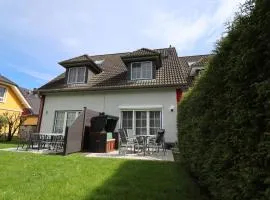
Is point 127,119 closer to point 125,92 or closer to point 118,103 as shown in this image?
point 118,103

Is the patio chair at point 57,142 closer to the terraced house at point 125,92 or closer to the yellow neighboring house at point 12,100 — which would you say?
the terraced house at point 125,92

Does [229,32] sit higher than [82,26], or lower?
lower

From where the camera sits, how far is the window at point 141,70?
1451 centimetres

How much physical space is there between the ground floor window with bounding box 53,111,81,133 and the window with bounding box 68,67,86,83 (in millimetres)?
2376

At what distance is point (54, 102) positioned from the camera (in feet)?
51.0

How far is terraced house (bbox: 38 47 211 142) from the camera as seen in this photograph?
13.3 m

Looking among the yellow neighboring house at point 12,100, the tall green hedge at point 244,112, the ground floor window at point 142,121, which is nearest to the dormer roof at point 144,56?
the ground floor window at point 142,121

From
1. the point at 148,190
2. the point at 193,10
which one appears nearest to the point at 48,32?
the point at 193,10

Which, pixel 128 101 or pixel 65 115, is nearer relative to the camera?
pixel 128 101

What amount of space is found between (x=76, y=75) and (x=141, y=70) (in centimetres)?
486

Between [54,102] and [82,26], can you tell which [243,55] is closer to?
[82,26]

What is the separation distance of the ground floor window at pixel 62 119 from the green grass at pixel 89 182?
8.41 meters

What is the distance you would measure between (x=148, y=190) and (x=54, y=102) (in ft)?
42.1

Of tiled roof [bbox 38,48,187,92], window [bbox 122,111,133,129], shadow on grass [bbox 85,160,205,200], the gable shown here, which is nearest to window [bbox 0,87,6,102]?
the gable
